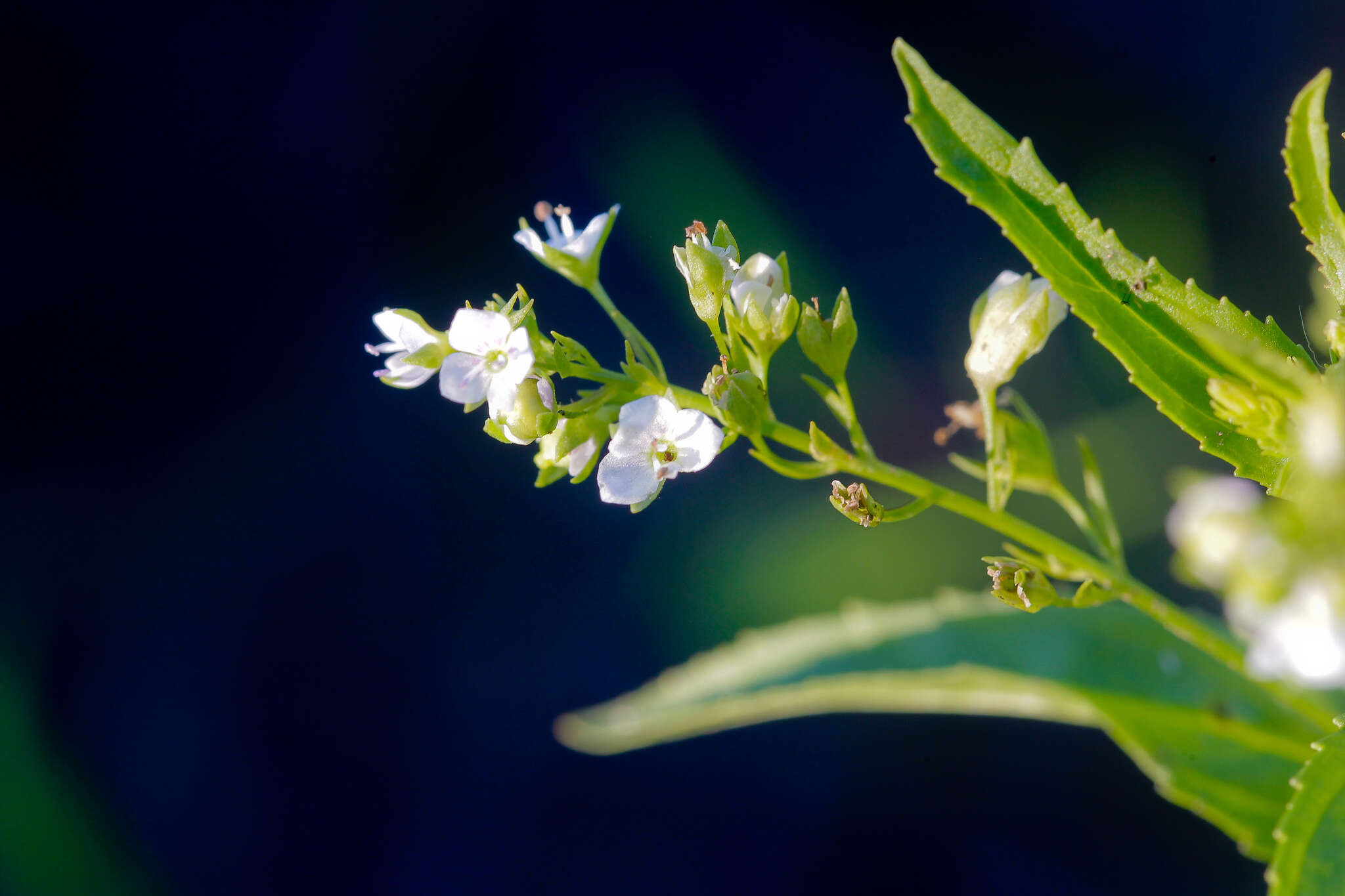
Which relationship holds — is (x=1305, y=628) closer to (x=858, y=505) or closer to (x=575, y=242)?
(x=858, y=505)

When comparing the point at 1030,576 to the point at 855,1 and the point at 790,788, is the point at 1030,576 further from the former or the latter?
the point at 855,1

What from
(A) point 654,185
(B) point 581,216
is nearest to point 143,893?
(B) point 581,216

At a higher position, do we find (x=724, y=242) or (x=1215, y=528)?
(x=724, y=242)

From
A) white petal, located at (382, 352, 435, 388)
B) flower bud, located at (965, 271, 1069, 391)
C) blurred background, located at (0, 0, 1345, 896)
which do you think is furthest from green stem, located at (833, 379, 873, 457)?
blurred background, located at (0, 0, 1345, 896)

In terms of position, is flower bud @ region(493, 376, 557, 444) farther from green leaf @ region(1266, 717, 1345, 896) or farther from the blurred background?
the blurred background

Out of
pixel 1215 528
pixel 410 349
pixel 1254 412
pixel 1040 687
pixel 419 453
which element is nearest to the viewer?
pixel 1215 528

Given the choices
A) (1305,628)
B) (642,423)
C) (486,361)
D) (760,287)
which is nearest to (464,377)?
(486,361)
